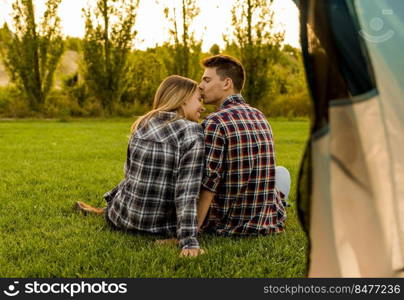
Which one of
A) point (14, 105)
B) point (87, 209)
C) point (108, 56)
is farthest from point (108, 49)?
point (87, 209)

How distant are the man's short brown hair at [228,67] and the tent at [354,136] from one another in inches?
66.8

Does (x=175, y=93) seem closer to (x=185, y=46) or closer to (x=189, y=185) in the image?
(x=189, y=185)

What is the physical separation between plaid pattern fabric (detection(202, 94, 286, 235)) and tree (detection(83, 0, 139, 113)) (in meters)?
18.3

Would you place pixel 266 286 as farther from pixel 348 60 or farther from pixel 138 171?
pixel 138 171

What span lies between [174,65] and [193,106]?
61.0 ft

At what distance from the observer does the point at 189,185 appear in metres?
3.19

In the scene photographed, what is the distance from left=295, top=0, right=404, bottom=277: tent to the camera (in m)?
1.71

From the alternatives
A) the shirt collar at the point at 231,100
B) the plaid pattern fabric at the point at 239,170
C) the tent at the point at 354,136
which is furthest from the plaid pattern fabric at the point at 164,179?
the tent at the point at 354,136

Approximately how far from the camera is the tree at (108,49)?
69.3 ft

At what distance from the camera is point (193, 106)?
3.42m

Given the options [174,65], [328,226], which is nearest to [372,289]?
[328,226]

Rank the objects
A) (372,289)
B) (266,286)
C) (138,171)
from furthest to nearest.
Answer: (138,171)
(266,286)
(372,289)

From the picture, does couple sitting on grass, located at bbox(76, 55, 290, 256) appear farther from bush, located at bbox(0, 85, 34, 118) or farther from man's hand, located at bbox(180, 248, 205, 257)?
bush, located at bbox(0, 85, 34, 118)

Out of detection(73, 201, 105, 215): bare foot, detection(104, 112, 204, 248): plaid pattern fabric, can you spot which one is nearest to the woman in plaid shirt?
detection(104, 112, 204, 248): plaid pattern fabric
